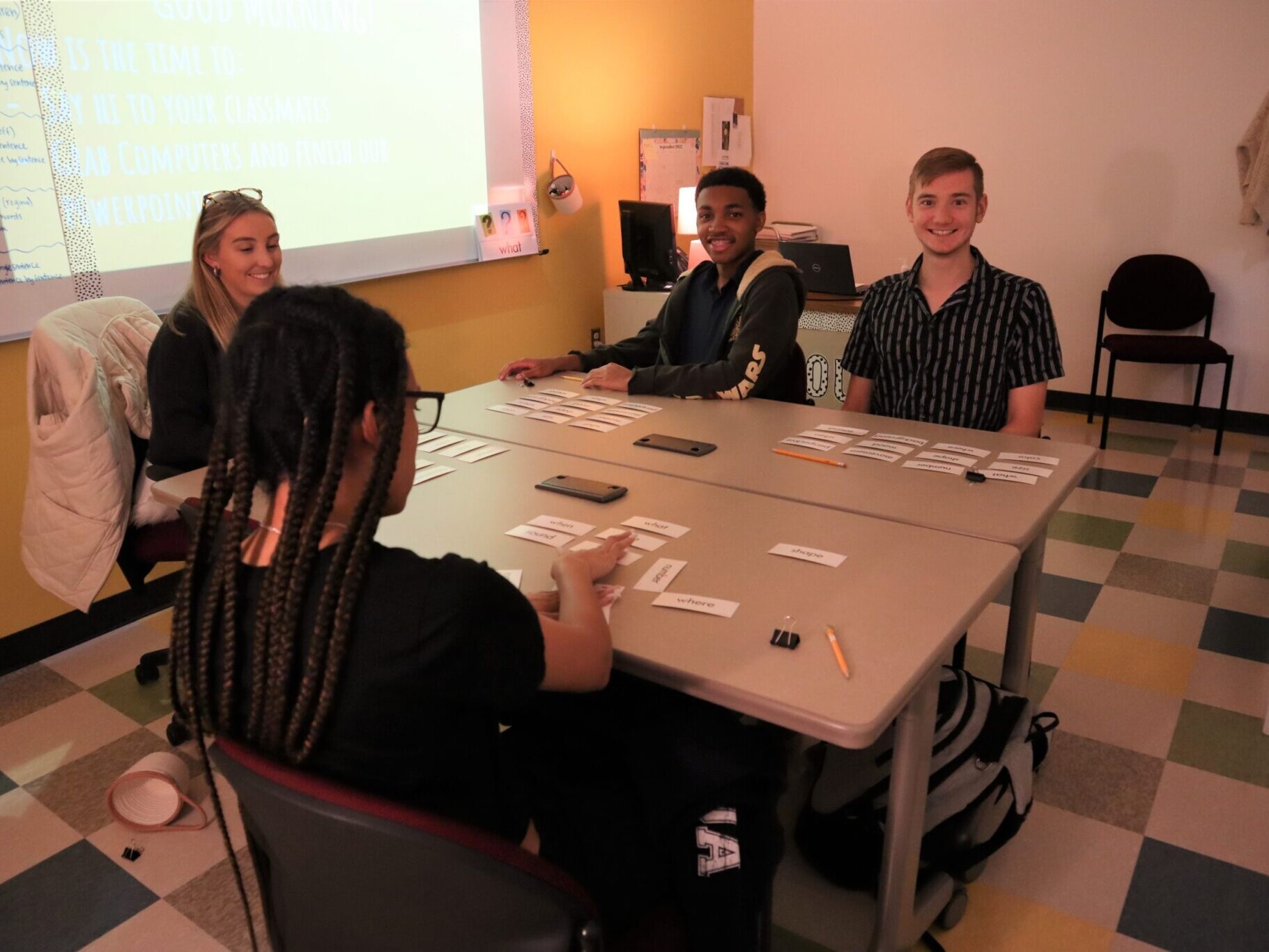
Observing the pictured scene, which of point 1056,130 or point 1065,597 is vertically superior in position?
point 1056,130

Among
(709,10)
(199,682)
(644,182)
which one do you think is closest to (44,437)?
(199,682)

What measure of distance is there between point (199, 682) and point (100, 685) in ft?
6.68

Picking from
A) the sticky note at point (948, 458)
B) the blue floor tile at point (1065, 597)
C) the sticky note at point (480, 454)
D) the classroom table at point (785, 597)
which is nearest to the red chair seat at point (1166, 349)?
the blue floor tile at point (1065, 597)

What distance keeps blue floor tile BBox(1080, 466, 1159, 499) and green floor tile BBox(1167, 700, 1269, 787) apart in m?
1.67

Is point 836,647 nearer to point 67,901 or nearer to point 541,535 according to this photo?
point 541,535

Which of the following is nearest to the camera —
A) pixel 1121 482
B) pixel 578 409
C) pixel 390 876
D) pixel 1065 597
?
pixel 390 876

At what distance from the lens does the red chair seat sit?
4.23 meters

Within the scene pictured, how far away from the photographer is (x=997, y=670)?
102 inches

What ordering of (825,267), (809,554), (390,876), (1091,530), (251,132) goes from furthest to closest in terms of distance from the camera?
(825,267) → (1091,530) → (251,132) → (809,554) → (390,876)

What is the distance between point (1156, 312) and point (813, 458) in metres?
3.41

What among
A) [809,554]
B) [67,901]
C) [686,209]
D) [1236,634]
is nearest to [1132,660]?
[1236,634]

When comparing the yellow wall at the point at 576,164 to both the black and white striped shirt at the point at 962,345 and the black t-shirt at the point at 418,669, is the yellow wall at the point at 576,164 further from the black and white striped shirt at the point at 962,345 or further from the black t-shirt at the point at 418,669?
the black t-shirt at the point at 418,669

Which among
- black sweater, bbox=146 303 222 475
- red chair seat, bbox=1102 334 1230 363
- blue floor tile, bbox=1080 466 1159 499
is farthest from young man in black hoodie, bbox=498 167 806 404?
red chair seat, bbox=1102 334 1230 363

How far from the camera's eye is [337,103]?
345cm
